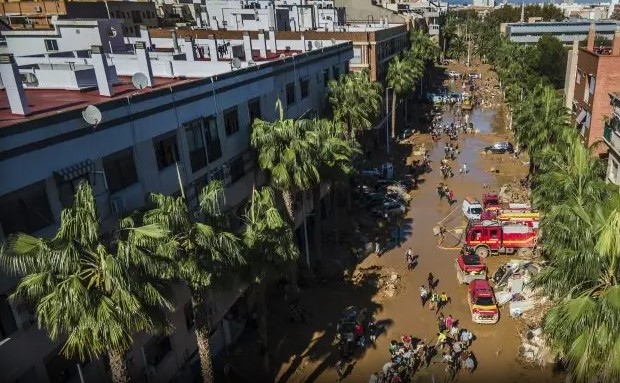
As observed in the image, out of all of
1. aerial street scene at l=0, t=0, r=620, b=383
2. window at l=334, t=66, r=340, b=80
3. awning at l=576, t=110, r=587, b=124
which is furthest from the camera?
window at l=334, t=66, r=340, b=80

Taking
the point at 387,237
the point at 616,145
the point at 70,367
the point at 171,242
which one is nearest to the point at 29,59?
the point at 70,367

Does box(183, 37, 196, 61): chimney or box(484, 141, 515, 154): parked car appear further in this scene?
box(484, 141, 515, 154): parked car

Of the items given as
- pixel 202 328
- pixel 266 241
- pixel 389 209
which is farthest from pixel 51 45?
pixel 202 328

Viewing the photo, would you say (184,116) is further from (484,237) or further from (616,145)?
(616,145)

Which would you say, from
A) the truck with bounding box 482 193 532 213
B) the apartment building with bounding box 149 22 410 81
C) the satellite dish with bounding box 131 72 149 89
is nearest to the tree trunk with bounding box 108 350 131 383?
the satellite dish with bounding box 131 72 149 89

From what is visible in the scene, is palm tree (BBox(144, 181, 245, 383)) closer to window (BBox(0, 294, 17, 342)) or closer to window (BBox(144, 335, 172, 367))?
window (BBox(144, 335, 172, 367))

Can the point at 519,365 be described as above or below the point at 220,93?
below
